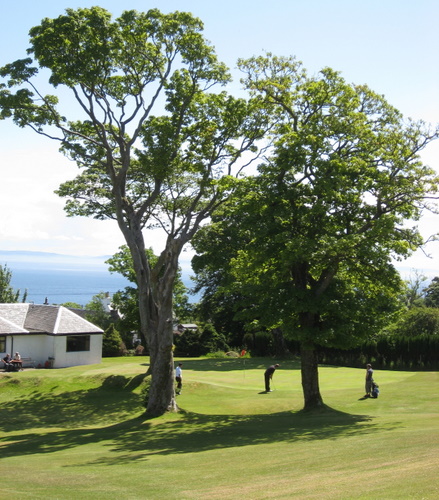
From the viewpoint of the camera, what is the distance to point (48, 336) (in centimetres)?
4519

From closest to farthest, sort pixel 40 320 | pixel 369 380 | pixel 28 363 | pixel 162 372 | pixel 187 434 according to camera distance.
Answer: pixel 187 434, pixel 162 372, pixel 369 380, pixel 28 363, pixel 40 320

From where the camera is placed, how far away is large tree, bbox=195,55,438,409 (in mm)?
24984

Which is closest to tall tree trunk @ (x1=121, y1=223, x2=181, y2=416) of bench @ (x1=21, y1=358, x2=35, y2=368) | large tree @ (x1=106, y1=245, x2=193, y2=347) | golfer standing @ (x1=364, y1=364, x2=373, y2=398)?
golfer standing @ (x1=364, y1=364, x2=373, y2=398)

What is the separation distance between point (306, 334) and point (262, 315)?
222cm

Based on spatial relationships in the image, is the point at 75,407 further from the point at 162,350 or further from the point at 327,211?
the point at 327,211

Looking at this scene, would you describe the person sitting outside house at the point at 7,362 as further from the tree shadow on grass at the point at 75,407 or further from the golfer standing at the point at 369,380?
the golfer standing at the point at 369,380

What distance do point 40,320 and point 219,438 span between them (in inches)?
1166

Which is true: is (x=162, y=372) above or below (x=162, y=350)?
below

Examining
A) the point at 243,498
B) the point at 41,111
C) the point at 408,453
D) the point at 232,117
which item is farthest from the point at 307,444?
the point at 41,111

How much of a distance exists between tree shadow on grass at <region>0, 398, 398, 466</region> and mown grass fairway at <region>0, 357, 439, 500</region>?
50 mm

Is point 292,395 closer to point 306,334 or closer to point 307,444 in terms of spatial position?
point 306,334

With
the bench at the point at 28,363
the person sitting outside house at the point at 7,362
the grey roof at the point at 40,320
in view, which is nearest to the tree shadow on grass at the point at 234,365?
the grey roof at the point at 40,320

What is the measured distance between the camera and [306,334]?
82.8ft

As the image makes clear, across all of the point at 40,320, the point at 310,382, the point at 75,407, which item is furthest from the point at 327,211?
the point at 40,320
